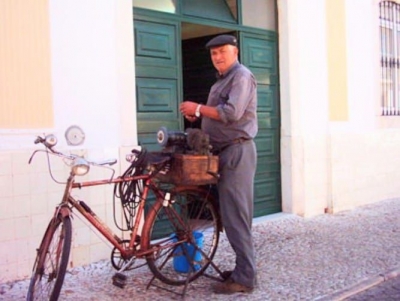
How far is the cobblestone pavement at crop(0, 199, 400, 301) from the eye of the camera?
4773 millimetres

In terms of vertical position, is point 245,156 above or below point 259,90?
below

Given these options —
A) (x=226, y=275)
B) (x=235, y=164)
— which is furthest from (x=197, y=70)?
(x=226, y=275)

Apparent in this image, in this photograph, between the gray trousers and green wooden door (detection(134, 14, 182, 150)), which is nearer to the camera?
the gray trousers

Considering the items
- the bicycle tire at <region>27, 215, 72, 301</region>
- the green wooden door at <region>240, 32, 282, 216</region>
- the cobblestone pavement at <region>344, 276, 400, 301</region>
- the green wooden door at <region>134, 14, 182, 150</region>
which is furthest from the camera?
the green wooden door at <region>240, 32, 282, 216</region>

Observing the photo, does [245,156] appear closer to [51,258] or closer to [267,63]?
[51,258]

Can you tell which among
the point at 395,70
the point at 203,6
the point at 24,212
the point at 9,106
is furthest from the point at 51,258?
the point at 395,70

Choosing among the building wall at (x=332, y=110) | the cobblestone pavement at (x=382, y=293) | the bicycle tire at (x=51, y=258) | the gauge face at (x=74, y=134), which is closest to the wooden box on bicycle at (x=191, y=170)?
the gauge face at (x=74, y=134)

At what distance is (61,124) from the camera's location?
5398 millimetres

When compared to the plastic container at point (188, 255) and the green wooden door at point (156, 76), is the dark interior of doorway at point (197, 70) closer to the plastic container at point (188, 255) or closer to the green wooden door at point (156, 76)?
the green wooden door at point (156, 76)

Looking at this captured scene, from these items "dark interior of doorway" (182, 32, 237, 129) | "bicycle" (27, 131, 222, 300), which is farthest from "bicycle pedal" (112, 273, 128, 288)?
"dark interior of doorway" (182, 32, 237, 129)

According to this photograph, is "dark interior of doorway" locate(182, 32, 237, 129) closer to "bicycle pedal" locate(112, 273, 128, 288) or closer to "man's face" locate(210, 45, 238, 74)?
"man's face" locate(210, 45, 238, 74)

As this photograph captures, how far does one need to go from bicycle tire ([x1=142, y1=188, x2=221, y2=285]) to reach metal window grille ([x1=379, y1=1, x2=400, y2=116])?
588 cm

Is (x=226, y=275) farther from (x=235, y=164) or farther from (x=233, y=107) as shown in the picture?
(x=233, y=107)

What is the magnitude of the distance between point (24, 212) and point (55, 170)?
480 millimetres
